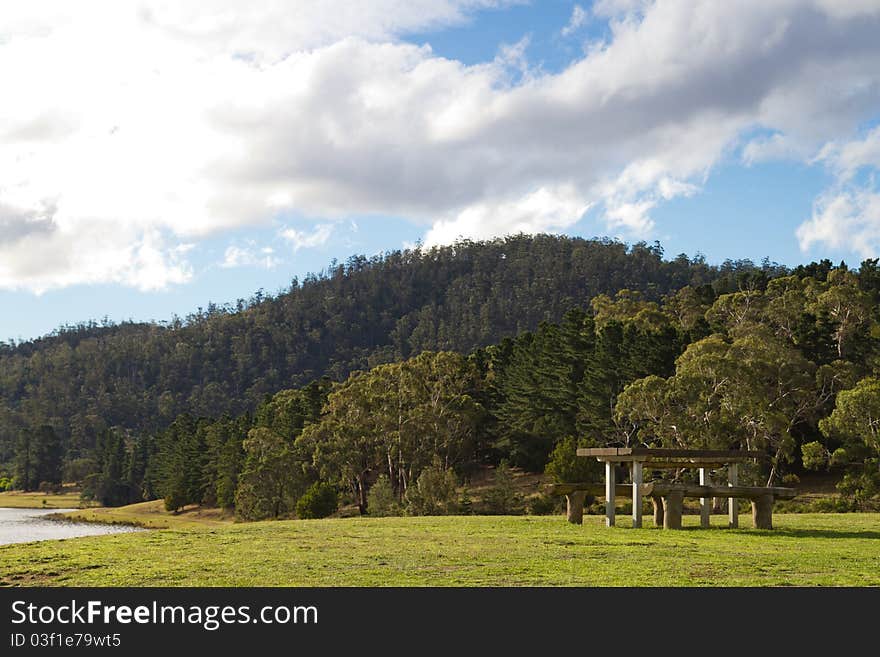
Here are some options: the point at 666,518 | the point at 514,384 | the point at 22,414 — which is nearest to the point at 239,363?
the point at 22,414

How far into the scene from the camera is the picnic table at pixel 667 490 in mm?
21844

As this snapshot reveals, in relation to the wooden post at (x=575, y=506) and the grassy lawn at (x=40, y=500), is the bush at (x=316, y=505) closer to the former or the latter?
the wooden post at (x=575, y=506)

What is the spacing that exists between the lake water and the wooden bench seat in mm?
29675

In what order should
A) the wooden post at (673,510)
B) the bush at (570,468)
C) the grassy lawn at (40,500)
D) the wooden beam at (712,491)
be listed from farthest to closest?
1. the grassy lawn at (40,500)
2. the bush at (570,468)
3. the wooden post at (673,510)
4. the wooden beam at (712,491)

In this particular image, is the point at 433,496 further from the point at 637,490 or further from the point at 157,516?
the point at 157,516

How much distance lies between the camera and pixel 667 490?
2183 centimetres

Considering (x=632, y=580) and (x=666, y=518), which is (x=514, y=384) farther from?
(x=632, y=580)

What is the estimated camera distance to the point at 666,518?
74.4 feet

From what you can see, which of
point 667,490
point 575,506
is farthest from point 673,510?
point 575,506

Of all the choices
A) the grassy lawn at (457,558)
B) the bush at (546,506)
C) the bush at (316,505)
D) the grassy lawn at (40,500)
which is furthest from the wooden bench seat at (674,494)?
the grassy lawn at (40,500)

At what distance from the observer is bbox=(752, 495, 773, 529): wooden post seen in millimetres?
22750

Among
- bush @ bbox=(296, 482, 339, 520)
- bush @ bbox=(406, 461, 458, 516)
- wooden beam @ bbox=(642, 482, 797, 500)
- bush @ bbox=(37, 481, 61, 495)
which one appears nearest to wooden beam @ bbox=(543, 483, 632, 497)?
wooden beam @ bbox=(642, 482, 797, 500)
